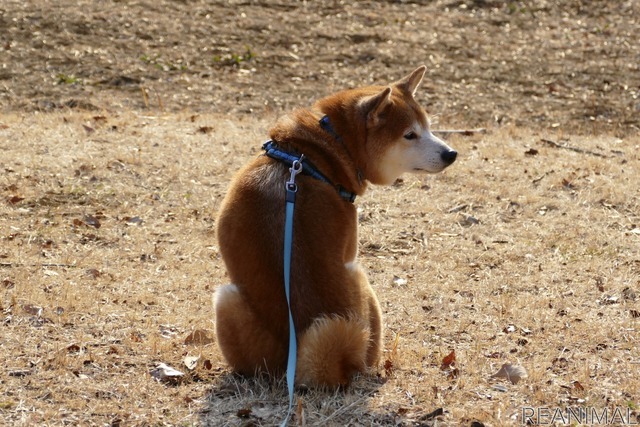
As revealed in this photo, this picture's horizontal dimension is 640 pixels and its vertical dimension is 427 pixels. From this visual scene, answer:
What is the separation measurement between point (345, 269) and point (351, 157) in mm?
819

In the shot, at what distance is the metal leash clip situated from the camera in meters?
4.32

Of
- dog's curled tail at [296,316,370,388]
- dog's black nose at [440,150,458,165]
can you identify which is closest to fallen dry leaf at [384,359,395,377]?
dog's curled tail at [296,316,370,388]

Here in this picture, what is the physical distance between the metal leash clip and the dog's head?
0.61 metres

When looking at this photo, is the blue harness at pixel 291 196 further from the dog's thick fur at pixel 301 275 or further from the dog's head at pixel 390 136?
the dog's head at pixel 390 136

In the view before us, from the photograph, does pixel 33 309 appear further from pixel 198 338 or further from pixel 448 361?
pixel 448 361

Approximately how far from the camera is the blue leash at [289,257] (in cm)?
397

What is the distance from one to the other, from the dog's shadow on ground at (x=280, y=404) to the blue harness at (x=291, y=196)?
0.15m

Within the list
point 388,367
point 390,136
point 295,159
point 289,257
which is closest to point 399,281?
point 390,136

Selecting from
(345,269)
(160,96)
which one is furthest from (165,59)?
(345,269)

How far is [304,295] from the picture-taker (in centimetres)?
420

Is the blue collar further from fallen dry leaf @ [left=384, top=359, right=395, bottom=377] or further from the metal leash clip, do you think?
fallen dry leaf @ [left=384, top=359, right=395, bottom=377]

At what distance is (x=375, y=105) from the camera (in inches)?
195

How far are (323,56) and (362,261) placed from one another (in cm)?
638

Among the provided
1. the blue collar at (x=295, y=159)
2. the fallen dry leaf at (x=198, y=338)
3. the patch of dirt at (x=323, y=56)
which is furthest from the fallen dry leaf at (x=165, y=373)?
the patch of dirt at (x=323, y=56)
